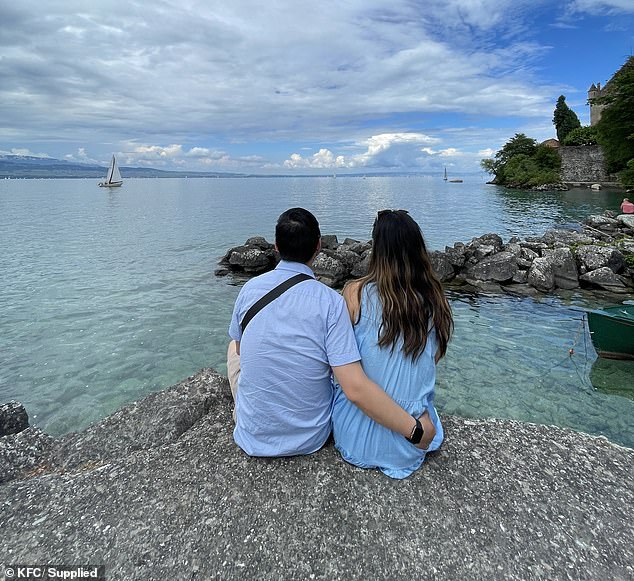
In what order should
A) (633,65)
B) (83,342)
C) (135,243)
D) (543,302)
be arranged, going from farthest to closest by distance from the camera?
(633,65) < (135,243) < (543,302) < (83,342)

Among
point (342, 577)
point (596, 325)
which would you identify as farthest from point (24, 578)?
→ point (596, 325)

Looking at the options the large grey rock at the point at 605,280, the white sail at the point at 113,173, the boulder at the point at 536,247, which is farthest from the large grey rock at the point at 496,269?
the white sail at the point at 113,173

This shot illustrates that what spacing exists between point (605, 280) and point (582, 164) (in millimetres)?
77027

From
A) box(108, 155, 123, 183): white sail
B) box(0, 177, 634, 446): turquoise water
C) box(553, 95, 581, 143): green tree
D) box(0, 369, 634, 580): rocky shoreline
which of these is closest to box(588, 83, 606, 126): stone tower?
box(553, 95, 581, 143): green tree

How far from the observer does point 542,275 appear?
51.4 feet

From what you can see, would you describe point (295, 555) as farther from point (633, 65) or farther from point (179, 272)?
point (633, 65)

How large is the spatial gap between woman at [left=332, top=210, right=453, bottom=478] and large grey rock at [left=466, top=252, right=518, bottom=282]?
14.7m

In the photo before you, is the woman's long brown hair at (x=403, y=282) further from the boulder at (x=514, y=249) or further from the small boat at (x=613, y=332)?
the boulder at (x=514, y=249)

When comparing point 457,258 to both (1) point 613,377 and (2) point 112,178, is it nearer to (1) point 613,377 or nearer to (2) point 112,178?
(1) point 613,377

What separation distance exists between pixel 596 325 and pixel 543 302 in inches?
200

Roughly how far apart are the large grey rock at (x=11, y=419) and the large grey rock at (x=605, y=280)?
17.9m

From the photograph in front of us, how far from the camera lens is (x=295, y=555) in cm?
262

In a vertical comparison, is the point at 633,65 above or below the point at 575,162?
above

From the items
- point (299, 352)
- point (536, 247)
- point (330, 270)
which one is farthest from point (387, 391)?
point (536, 247)
